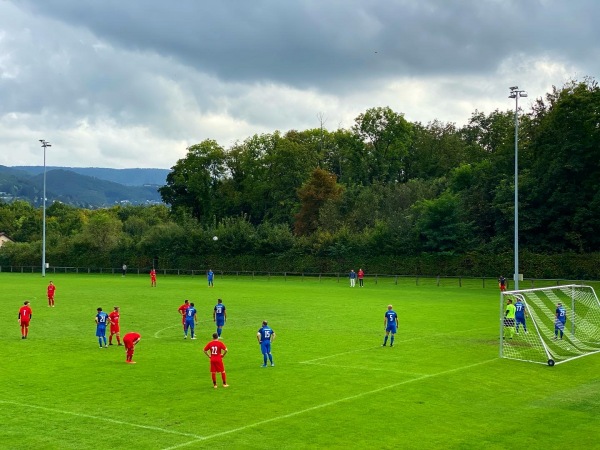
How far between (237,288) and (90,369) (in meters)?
42.0

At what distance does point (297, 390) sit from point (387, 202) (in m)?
78.2

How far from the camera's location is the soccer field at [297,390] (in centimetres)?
1717

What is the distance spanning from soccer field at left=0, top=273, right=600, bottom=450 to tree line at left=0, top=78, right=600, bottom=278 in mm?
38683

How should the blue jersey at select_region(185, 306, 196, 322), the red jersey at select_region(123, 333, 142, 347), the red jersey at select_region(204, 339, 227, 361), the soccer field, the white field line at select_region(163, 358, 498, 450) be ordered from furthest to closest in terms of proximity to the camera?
1. the blue jersey at select_region(185, 306, 196, 322)
2. the red jersey at select_region(123, 333, 142, 347)
3. the red jersey at select_region(204, 339, 227, 361)
4. the soccer field
5. the white field line at select_region(163, 358, 498, 450)

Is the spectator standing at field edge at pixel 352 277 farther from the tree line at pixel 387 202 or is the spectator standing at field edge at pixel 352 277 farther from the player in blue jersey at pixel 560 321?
the player in blue jersey at pixel 560 321

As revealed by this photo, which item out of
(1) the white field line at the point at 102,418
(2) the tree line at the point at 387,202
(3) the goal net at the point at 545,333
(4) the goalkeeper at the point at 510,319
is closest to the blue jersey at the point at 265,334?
(1) the white field line at the point at 102,418

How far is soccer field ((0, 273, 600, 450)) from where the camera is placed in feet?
56.3

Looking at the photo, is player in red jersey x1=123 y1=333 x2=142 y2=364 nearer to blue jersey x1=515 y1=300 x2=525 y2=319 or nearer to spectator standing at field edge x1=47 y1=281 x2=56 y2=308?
blue jersey x1=515 y1=300 x2=525 y2=319

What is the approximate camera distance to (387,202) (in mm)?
98938

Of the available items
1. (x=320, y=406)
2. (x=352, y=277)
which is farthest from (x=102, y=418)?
(x=352, y=277)

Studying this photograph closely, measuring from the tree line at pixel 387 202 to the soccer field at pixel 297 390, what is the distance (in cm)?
3868

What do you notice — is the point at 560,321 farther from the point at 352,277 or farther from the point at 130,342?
the point at 352,277

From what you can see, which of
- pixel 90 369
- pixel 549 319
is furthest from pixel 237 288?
pixel 90 369

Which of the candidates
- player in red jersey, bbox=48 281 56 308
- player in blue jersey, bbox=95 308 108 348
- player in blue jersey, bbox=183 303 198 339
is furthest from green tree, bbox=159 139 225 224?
player in blue jersey, bbox=95 308 108 348
